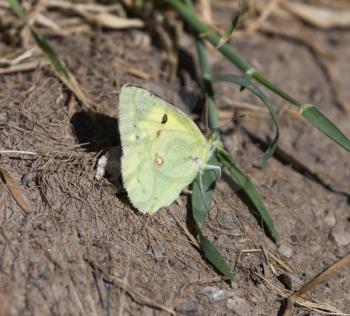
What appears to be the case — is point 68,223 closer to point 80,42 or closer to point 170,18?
point 80,42

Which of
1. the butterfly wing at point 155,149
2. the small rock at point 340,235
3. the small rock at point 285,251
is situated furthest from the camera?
the small rock at point 340,235

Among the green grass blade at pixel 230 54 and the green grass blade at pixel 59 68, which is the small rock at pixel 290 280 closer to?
the green grass blade at pixel 230 54

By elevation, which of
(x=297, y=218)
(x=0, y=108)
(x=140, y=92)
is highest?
(x=140, y=92)

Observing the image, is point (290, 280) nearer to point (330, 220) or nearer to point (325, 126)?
point (330, 220)

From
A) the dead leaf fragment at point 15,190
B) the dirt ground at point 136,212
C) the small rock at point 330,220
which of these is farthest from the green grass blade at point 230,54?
the dead leaf fragment at point 15,190

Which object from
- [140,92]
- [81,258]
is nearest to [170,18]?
[140,92]

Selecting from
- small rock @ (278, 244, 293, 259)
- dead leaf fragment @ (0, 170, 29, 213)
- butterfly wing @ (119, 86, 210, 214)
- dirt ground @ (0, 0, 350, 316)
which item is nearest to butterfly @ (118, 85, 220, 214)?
butterfly wing @ (119, 86, 210, 214)
